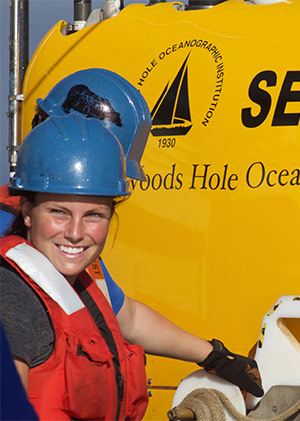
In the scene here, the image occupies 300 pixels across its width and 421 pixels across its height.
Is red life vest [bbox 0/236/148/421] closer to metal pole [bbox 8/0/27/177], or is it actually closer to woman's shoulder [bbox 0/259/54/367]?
woman's shoulder [bbox 0/259/54/367]

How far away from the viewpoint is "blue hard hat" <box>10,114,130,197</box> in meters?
1.95

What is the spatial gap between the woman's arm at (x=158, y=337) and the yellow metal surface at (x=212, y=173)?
1.59ft

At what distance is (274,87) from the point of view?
9.94 feet

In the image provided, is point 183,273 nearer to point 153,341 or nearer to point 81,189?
point 153,341

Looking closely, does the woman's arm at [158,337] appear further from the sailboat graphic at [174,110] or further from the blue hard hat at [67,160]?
the sailboat graphic at [174,110]

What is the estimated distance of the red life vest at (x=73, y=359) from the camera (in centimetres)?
178

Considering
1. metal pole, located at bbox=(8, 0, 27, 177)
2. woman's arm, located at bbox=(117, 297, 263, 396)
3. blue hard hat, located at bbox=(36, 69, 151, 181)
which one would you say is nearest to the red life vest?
woman's arm, located at bbox=(117, 297, 263, 396)

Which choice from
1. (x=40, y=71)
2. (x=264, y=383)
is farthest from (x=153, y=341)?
(x=40, y=71)

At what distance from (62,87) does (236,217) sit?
0.78 metres

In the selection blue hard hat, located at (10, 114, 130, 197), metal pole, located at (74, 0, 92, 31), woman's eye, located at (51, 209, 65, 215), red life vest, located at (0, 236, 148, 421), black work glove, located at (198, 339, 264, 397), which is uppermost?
metal pole, located at (74, 0, 92, 31)

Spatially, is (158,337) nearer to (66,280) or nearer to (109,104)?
(66,280)

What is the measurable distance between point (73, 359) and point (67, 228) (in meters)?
0.30

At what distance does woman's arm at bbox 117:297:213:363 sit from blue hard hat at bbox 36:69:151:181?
0.58 m

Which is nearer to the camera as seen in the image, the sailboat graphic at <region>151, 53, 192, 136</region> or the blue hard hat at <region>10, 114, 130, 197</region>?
the blue hard hat at <region>10, 114, 130, 197</region>
